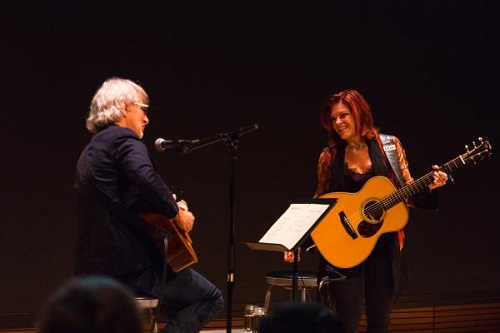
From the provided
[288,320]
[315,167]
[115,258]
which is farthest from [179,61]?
[288,320]

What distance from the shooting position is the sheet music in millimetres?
3928

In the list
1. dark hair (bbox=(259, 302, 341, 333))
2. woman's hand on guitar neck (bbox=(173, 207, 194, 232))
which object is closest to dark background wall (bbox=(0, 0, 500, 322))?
woman's hand on guitar neck (bbox=(173, 207, 194, 232))

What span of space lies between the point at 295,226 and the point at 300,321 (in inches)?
90.9

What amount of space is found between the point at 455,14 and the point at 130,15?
2993 mm

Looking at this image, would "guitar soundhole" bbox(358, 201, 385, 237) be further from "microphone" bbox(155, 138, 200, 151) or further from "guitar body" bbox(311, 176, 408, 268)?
"microphone" bbox(155, 138, 200, 151)

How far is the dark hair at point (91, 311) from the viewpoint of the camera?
150 centimetres

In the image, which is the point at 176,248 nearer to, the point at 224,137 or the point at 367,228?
the point at 224,137

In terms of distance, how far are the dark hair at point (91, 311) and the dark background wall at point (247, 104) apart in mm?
4383

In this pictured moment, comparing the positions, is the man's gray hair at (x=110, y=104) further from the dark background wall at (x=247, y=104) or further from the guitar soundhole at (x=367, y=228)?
the dark background wall at (x=247, y=104)

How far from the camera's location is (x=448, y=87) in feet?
23.5

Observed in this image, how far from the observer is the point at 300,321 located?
171cm

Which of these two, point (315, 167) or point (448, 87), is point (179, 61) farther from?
point (448, 87)

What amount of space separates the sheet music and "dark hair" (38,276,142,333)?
2356 mm

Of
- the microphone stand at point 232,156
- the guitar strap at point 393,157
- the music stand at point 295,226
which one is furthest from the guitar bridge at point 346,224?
the microphone stand at point 232,156
